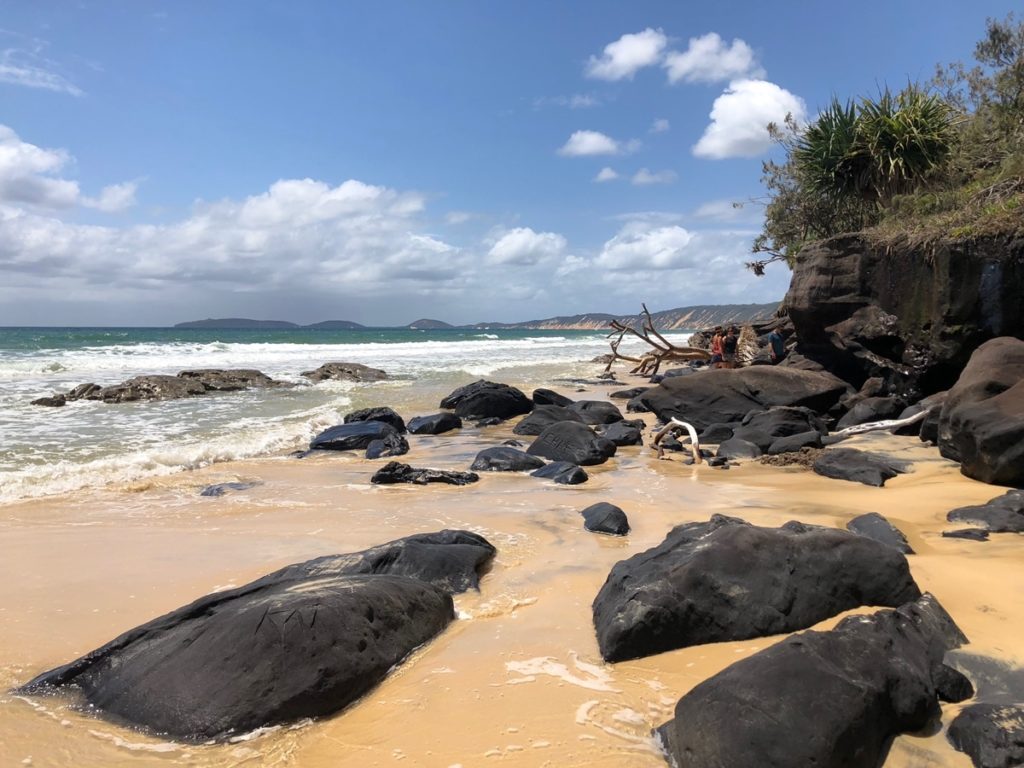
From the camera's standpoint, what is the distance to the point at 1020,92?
18203mm

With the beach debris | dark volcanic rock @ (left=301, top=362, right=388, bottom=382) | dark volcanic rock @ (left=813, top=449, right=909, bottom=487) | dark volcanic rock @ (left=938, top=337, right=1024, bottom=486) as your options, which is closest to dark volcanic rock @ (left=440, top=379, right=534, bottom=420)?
the beach debris

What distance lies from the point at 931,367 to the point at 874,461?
420 cm

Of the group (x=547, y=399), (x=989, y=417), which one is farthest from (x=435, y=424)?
(x=989, y=417)

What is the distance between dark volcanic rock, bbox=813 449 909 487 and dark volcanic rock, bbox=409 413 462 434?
709 cm

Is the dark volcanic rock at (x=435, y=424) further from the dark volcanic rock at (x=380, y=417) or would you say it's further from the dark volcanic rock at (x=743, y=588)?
the dark volcanic rock at (x=743, y=588)

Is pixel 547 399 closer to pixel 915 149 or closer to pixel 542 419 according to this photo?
pixel 542 419

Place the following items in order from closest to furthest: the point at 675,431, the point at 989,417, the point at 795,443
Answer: the point at 989,417, the point at 795,443, the point at 675,431

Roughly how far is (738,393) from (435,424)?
18.7 feet

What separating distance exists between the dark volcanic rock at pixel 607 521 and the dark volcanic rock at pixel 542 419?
20.0 feet

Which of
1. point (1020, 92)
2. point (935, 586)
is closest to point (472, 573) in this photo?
point (935, 586)

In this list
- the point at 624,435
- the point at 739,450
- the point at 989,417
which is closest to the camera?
the point at 989,417

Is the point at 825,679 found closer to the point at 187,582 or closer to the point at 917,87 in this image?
the point at 187,582

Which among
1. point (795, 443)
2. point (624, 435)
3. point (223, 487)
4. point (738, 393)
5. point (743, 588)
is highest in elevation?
point (738, 393)

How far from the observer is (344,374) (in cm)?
2650
